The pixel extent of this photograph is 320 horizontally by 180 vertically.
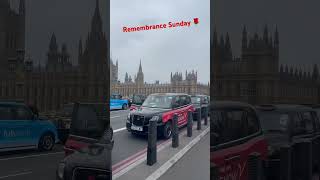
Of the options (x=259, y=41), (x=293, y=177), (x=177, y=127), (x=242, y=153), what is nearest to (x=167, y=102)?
(x=177, y=127)

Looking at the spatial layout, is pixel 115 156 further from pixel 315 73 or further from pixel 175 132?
pixel 315 73

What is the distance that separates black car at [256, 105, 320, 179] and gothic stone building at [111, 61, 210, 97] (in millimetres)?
402

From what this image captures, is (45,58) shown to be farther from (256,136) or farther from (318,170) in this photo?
(318,170)

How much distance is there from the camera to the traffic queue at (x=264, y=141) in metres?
1.80

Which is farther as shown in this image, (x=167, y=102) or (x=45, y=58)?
(x=45, y=58)

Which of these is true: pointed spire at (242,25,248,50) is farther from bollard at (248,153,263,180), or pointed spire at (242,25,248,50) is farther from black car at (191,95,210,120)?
bollard at (248,153,263,180)

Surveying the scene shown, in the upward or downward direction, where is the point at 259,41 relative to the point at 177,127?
upward

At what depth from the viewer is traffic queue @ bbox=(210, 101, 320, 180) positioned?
1.80m

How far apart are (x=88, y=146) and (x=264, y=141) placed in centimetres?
133

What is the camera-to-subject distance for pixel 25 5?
2.70 metres

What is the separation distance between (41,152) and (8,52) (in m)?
0.94

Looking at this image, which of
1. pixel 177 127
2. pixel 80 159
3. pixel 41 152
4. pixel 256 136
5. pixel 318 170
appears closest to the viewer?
pixel 318 170

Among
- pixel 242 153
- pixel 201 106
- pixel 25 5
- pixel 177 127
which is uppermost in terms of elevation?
pixel 25 5

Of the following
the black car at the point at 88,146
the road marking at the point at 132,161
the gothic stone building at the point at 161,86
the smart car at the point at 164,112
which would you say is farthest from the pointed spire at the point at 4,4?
the road marking at the point at 132,161
